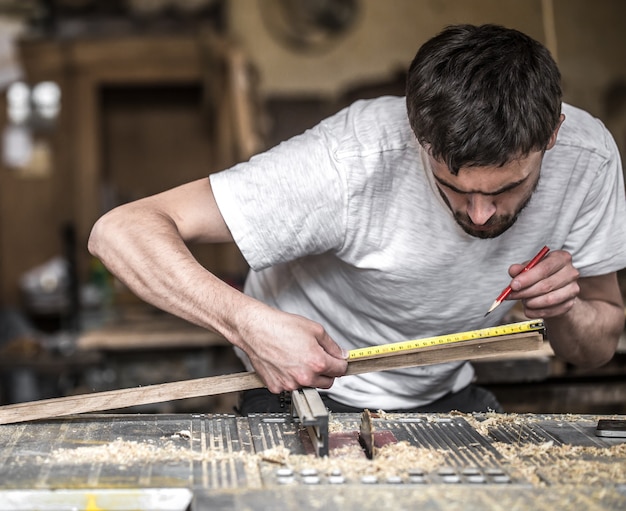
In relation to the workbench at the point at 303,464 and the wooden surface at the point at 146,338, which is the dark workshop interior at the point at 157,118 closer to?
the wooden surface at the point at 146,338

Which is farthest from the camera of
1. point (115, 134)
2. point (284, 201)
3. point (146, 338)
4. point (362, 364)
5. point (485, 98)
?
point (115, 134)

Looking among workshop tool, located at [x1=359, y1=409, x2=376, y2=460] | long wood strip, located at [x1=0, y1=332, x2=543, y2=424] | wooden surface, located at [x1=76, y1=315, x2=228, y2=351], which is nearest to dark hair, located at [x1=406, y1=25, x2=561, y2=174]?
long wood strip, located at [x1=0, y1=332, x2=543, y2=424]

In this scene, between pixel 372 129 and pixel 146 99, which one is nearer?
pixel 372 129

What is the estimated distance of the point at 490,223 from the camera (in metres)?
2.21

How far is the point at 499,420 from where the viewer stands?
7.51 ft

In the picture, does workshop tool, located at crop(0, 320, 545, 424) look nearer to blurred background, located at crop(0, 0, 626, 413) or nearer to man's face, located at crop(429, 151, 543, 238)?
man's face, located at crop(429, 151, 543, 238)

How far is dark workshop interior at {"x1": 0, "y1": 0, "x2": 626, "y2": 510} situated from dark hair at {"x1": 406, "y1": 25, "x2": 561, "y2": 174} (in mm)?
1575

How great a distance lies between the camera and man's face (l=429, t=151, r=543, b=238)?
2.09 metres

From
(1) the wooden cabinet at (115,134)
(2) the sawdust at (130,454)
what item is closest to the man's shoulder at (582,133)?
(2) the sawdust at (130,454)

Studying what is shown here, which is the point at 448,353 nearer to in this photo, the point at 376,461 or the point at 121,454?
the point at 376,461

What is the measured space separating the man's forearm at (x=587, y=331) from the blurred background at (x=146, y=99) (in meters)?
2.87

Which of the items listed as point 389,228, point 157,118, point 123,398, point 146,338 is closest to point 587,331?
point 389,228

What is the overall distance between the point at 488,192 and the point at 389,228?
0.38 meters

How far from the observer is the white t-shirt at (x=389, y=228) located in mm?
2361
